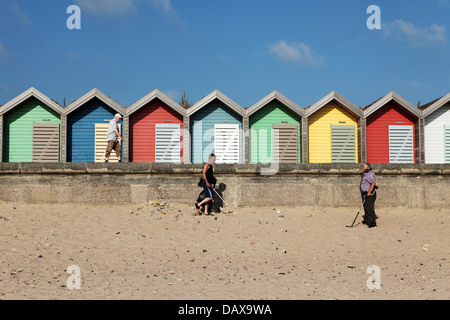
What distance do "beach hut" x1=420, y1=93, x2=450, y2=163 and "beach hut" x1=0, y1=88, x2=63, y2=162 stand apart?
51.5ft

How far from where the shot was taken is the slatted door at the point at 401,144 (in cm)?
2056

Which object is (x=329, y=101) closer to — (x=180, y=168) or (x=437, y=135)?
(x=437, y=135)

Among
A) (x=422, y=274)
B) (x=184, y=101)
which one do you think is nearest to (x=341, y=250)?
(x=422, y=274)

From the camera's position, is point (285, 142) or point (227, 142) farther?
point (285, 142)

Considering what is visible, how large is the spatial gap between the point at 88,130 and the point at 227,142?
18.9 ft

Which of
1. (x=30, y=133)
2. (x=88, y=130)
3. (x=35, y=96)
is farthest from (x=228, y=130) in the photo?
(x=30, y=133)

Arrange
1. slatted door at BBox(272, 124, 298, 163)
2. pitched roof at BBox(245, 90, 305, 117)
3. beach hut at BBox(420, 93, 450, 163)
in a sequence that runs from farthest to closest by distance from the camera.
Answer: beach hut at BBox(420, 93, 450, 163) < slatted door at BBox(272, 124, 298, 163) < pitched roof at BBox(245, 90, 305, 117)

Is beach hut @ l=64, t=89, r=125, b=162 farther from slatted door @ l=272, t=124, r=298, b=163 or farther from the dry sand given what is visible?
the dry sand

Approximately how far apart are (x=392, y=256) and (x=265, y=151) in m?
10.5

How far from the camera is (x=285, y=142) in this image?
20.0m

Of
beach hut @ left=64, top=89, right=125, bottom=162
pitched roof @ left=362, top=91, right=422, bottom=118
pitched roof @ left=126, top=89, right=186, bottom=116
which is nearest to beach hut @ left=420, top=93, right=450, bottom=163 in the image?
pitched roof @ left=362, top=91, right=422, bottom=118

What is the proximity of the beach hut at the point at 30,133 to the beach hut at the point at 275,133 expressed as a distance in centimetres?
811

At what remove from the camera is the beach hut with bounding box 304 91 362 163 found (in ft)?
66.2

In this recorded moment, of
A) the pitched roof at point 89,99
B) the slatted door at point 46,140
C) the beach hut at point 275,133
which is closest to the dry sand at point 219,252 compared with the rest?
the beach hut at point 275,133
